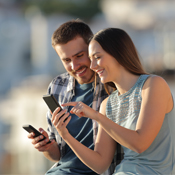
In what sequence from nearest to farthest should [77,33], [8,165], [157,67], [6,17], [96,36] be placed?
[96,36], [77,33], [157,67], [8,165], [6,17]

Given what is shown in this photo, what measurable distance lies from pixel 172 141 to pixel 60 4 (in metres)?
26.7

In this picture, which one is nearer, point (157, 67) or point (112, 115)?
point (112, 115)

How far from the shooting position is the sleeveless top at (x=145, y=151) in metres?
2.21

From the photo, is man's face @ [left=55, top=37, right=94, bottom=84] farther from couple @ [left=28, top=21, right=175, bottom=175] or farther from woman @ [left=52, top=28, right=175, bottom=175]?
woman @ [left=52, top=28, right=175, bottom=175]

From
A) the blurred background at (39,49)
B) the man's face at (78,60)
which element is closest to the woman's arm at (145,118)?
the man's face at (78,60)

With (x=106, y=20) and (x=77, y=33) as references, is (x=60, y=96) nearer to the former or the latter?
(x=77, y=33)

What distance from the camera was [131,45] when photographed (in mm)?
2430

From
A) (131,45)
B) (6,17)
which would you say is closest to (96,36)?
(131,45)

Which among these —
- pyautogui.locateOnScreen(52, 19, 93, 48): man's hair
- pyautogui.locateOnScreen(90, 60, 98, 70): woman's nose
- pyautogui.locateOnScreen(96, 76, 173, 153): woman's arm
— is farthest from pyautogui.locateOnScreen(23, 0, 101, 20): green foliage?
pyautogui.locateOnScreen(96, 76, 173, 153): woman's arm

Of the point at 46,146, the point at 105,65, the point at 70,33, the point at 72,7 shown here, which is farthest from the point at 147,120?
the point at 72,7

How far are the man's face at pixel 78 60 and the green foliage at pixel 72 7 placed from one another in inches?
918

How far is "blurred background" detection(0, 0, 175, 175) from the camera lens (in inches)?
674

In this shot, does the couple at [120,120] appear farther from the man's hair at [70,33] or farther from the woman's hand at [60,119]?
the man's hair at [70,33]

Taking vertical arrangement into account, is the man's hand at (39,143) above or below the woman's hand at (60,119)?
below
